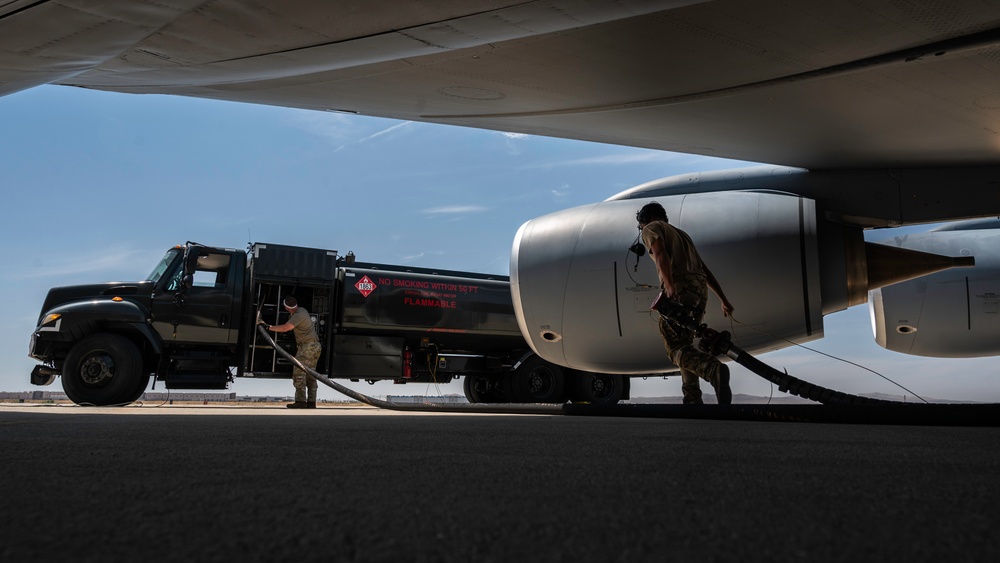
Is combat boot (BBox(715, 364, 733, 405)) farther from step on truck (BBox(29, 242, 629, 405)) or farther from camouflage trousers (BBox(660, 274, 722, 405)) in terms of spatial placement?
step on truck (BBox(29, 242, 629, 405))

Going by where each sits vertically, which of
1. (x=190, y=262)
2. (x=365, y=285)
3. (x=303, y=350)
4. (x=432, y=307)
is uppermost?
(x=190, y=262)

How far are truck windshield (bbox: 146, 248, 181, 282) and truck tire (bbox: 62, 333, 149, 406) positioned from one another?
97cm

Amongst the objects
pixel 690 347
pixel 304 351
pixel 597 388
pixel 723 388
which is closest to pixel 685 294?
pixel 690 347

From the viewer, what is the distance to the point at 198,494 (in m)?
1.30

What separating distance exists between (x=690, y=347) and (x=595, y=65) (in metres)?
1.87

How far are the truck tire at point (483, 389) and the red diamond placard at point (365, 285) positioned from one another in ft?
7.85

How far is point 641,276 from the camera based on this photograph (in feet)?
18.4

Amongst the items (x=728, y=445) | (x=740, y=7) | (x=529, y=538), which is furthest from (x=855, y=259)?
(x=529, y=538)

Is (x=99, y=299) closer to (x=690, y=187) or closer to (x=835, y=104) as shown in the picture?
(x=690, y=187)

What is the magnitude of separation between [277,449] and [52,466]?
61 cm

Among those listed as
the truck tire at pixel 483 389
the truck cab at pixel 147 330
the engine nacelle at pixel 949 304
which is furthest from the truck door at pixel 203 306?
the engine nacelle at pixel 949 304

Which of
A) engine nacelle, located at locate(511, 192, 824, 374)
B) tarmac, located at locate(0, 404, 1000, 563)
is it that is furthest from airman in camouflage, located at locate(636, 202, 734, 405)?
tarmac, located at locate(0, 404, 1000, 563)

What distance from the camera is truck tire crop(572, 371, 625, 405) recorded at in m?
10.8

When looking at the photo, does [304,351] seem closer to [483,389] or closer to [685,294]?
[483,389]
